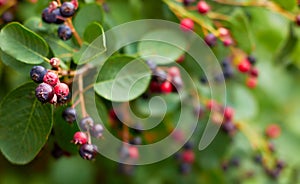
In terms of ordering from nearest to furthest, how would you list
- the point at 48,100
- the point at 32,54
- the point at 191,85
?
the point at 48,100, the point at 32,54, the point at 191,85

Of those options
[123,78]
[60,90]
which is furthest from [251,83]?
[60,90]

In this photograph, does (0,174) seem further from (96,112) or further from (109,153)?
(96,112)

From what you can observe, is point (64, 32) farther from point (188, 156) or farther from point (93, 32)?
point (188, 156)

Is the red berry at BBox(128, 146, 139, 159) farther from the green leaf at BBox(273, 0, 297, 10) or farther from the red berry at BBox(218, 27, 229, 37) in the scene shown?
the green leaf at BBox(273, 0, 297, 10)

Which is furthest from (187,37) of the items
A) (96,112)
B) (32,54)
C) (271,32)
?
(271,32)

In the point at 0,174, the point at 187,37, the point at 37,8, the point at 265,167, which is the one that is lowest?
the point at 265,167

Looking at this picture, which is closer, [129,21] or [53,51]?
[53,51]

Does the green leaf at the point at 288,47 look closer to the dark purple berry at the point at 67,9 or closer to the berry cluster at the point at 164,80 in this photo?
the berry cluster at the point at 164,80

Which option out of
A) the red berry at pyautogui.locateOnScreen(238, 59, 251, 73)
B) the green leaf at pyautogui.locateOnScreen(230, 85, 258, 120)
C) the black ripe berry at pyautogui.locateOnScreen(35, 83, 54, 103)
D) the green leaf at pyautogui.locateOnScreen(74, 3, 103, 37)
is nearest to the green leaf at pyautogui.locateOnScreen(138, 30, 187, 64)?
the green leaf at pyautogui.locateOnScreen(74, 3, 103, 37)
